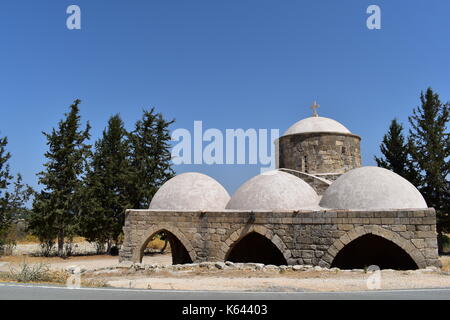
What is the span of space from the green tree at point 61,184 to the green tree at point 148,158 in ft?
10.3

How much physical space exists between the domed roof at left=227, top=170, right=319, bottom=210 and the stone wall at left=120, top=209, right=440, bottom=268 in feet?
2.50

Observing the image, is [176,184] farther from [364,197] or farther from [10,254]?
[10,254]

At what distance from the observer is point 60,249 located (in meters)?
21.9

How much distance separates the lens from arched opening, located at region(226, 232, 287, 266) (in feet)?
45.5

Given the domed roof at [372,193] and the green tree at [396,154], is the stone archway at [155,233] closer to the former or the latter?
the domed roof at [372,193]

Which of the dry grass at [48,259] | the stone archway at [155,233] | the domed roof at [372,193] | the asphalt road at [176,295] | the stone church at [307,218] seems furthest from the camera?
the dry grass at [48,259]

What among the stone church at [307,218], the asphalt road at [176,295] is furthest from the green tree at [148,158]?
the asphalt road at [176,295]

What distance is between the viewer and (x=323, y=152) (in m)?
16.3

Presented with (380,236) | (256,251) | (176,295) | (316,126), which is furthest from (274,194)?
(176,295)

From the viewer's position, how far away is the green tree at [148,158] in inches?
925

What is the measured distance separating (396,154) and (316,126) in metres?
10.4

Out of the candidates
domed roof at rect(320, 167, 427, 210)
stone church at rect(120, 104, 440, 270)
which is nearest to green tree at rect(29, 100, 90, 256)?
stone church at rect(120, 104, 440, 270)

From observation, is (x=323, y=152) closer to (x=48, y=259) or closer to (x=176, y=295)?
(x=176, y=295)

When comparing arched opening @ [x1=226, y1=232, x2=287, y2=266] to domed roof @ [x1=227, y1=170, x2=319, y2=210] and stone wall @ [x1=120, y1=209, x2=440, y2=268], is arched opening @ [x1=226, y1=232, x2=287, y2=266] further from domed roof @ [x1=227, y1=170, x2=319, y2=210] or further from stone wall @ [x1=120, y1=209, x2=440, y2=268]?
stone wall @ [x1=120, y1=209, x2=440, y2=268]
